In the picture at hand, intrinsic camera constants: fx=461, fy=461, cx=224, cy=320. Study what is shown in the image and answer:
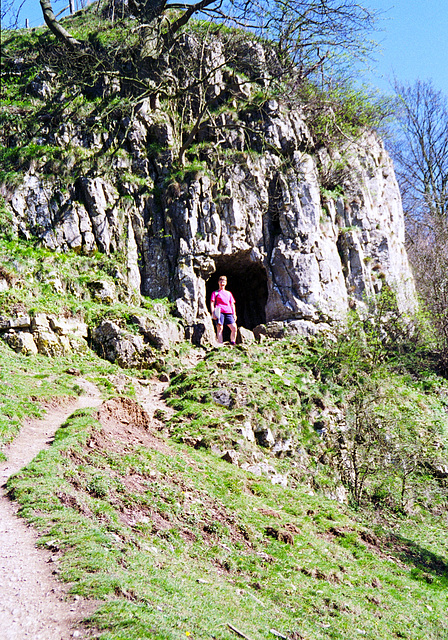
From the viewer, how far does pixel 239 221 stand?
17.7 m

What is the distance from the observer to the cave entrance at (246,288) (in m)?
19.0

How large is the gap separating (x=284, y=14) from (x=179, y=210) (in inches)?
278

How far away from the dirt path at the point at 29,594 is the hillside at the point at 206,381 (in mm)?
97

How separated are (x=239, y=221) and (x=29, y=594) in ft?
50.3

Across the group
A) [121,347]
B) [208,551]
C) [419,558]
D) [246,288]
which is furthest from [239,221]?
[208,551]

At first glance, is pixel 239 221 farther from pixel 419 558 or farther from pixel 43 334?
pixel 419 558

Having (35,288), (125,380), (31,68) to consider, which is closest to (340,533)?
(125,380)

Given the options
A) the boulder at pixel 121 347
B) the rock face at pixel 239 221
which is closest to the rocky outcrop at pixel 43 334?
the boulder at pixel 121 347

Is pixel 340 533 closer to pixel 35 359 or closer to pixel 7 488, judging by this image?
pixel 7 488

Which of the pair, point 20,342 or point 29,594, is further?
point 20,342

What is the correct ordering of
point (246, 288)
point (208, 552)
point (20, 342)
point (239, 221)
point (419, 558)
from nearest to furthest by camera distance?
point (208, 552) < point (419, 558) < point (20, 342) < point (239, 221) < point (246, 288)

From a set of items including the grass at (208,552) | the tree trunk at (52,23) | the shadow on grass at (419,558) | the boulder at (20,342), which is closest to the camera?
the grass at (208,552)

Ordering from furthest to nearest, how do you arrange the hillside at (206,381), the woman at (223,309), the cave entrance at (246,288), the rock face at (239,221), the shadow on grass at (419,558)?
1. the cave entrance at (246,288)
2. the rock face at (239,221)
3. the woman at (223,309)
4. the shadow on grass at (419,558)
5. the hillside at (206,381)

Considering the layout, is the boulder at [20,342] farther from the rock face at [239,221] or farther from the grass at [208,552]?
the grass at [208,552]
